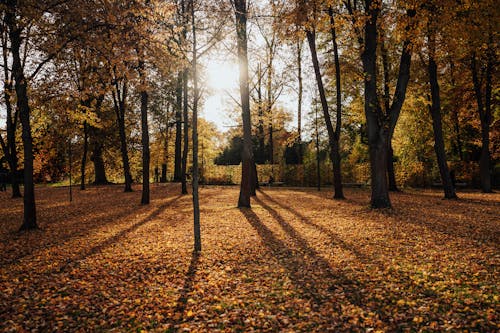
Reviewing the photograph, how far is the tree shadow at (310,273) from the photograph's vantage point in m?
4.40

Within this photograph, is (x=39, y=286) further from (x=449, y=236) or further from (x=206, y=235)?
(x=449, y=236)

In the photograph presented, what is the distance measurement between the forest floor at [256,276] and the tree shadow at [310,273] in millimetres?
20

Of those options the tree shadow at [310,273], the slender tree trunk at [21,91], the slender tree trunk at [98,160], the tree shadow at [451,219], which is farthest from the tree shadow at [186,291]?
the slender tree trunk at [98,160]

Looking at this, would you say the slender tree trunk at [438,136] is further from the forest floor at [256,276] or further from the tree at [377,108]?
the forest floor at [256,276]

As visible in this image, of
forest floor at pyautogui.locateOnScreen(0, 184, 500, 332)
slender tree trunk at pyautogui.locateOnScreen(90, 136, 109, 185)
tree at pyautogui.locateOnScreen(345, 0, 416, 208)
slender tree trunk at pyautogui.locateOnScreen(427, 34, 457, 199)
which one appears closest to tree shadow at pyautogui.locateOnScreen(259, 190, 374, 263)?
forest floor at pyautogui.locateOnScreen(0, 184, 500, 332)

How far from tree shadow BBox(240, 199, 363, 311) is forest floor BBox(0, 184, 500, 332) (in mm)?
20

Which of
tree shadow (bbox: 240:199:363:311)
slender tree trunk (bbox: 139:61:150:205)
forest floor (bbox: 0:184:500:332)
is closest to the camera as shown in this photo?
forest floor (bbox: 0:184:500:332)

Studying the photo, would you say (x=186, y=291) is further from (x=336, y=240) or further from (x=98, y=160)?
(x=98, y=160)

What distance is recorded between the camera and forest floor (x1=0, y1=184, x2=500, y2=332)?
3795mm

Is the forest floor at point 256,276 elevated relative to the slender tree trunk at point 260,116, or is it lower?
lower

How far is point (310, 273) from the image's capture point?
524 cm

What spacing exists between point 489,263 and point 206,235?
5.77 meters

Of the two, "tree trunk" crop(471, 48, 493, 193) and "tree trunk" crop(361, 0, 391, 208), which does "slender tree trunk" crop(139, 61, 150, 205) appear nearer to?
"tree trunk" crop(361, 0, 391, 208)

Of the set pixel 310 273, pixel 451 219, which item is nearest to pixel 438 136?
pixel 451 219
